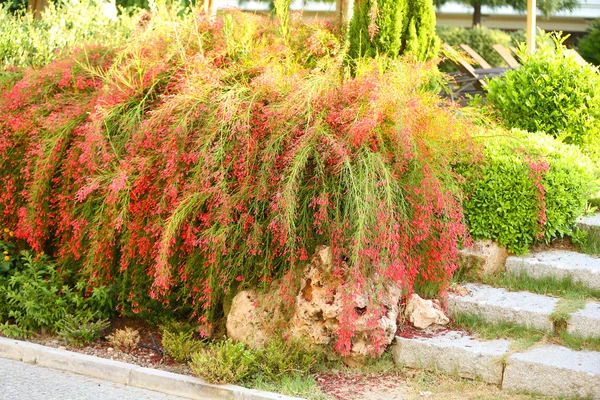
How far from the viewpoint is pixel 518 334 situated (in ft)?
18.9

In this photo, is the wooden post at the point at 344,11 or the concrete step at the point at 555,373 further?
the wooden post at the point at 344,11

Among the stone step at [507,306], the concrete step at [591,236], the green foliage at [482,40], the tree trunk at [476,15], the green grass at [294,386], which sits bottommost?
the green grass at [294,386]

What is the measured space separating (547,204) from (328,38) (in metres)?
2.41

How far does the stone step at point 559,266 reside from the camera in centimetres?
627

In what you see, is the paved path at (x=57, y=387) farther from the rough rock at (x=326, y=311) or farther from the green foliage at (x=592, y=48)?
the green foliage at (x=592, y=48)

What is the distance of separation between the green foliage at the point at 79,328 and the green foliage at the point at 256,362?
1087mm

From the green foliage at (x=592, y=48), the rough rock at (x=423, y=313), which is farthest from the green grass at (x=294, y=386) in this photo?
the green foliage at (x=592, y=48)

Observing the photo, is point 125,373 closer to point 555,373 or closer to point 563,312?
point 555,373

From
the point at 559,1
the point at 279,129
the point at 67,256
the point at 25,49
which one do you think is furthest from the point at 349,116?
the point at 559,1

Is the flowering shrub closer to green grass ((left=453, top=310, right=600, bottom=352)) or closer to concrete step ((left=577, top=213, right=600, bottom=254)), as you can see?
green grass ((left=453, top=310, right=600, bottom=352))

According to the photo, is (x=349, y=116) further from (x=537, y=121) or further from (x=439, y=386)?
(x=537, y=121)

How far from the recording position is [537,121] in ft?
27.7

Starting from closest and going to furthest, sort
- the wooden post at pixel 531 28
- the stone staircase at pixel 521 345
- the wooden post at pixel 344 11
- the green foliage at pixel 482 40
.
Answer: the stone staircase at pixel 521 345, the wooden post at pixel 344 11, the wooden post at pixel 531 28, the green foliage at pixel 482 40

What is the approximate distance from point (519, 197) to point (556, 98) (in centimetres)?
227
